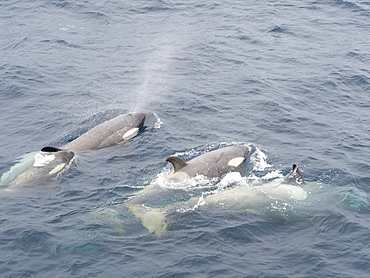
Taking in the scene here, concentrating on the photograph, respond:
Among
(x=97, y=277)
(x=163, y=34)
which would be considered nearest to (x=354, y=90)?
(x=163, y=34)

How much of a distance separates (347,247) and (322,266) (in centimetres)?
139

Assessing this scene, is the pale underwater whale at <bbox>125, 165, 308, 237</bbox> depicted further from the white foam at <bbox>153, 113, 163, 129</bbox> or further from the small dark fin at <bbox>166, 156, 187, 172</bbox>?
the white foam at <bbox>153, 113, 163, 129</bbox>

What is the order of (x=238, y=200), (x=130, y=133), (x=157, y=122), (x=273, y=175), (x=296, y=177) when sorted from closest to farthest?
(x=238, y=200), (x=296, y=177), (x=273, y=175), (x=130, y=133), (x=157, y=122)

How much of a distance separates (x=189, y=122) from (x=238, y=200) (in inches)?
294

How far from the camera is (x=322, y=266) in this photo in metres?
15.2

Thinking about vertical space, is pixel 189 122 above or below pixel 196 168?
below

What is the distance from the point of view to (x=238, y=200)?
1866 centimetres

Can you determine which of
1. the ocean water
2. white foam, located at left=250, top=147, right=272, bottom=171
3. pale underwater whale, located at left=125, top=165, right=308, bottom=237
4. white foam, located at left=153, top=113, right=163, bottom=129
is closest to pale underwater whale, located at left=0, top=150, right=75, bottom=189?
the ocean water

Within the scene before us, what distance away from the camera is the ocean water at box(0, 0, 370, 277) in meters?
15.7

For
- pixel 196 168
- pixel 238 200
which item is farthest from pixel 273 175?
pixel 196 168

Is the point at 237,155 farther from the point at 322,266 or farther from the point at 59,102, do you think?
the point at 59,102

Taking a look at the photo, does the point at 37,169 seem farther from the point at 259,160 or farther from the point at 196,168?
the point at 259,160

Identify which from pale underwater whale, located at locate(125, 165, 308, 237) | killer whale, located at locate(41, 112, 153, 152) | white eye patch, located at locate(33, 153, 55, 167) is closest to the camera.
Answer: pale underwater whale, located at locate(125, 165, 308, 237)

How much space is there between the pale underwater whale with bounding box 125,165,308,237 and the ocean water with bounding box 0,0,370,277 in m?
0.39
